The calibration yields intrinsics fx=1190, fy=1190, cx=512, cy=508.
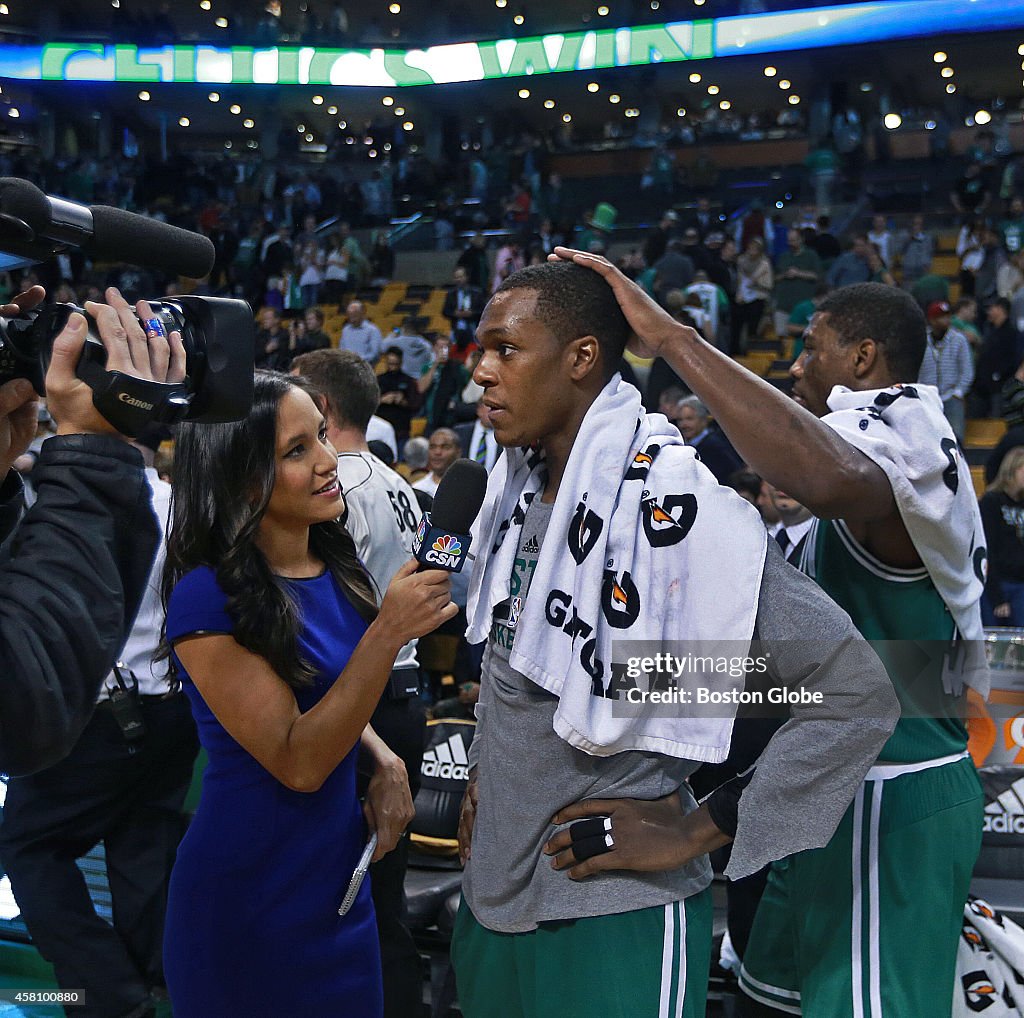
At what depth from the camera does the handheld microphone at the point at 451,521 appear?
1.77m

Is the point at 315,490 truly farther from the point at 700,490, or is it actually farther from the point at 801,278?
the point at 801,278

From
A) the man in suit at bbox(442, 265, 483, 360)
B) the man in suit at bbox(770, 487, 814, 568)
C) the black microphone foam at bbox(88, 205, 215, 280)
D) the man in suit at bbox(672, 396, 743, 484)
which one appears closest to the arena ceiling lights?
the man in suit at bbox(442, 265, 483, 360)

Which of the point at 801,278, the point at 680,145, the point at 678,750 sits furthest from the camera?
the point at 680,145

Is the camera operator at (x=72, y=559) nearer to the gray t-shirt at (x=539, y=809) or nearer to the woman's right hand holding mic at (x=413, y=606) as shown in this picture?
the woman's right hand holding mic at (x=413, y=606)

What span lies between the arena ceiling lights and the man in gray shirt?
20866mm

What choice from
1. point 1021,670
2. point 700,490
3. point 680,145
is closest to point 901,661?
point 700,490

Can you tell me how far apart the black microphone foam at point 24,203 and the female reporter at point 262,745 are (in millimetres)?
774

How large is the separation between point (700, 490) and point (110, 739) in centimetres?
219

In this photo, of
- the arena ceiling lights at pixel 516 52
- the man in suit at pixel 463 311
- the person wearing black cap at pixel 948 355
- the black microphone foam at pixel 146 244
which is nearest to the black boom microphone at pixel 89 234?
the black microphone foam at pixel 146 244

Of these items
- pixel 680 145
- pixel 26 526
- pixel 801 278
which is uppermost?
pixel 680 145

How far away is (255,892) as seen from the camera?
1.85 metres

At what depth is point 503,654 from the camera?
73.0 inches

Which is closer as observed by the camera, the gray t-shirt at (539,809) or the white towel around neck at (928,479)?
the gray t-shirt at (539,809)

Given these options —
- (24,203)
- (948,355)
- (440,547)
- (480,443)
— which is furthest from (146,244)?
(948,355)
